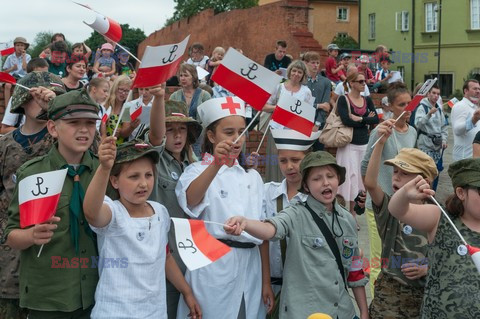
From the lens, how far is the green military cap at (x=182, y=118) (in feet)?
13.5

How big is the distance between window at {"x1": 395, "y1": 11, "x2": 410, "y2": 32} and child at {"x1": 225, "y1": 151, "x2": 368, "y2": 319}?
39.8 m

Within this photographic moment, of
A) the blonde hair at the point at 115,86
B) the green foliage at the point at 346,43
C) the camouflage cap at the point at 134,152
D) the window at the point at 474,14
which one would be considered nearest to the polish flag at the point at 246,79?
the camouflage cap at the point at 134,152

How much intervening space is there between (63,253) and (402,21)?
41.4m

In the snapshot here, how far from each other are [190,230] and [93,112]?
0.83 m

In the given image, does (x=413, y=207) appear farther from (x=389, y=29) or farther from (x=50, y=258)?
(x=389, y=29)

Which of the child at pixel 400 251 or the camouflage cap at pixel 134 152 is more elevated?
the camouflage cap at pixel 134 152

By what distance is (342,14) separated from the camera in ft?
173

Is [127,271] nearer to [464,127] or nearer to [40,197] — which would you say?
[40,197]

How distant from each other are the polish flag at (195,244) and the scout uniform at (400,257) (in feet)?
3.95

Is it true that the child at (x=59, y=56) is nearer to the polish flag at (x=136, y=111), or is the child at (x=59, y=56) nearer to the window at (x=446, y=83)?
the polish flag at (x=136, y=111)

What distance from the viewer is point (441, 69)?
38375 millimetres

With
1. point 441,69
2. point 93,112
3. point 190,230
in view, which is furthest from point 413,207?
point 441,69

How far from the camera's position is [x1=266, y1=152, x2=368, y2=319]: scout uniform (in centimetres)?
357

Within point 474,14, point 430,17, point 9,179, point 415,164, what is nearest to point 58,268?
point 9,179
